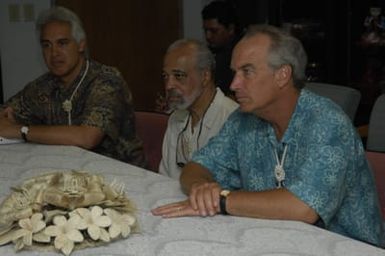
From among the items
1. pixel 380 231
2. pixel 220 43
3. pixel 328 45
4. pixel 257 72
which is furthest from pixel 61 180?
pixel 328 45

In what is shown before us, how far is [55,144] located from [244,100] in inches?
34.3

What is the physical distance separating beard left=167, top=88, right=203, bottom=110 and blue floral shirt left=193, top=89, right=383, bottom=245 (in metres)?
0.45

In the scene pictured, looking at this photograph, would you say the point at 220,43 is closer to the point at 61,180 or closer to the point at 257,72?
the point at 257,72

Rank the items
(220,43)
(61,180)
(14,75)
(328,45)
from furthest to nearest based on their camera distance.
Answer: (328,45), (14,75), (220,43), (61,180)

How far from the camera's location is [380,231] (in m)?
2.05

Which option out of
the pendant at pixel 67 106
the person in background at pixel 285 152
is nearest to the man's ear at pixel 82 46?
the pendant at pixel 67 106

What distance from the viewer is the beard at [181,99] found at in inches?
101

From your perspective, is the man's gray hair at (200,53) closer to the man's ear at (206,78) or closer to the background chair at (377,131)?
the man's ear at (206,78)

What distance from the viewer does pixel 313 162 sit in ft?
5.73

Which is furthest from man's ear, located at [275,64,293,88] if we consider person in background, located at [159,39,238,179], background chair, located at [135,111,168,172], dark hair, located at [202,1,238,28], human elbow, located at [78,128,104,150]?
dark hair, located at [202,1,238,28]

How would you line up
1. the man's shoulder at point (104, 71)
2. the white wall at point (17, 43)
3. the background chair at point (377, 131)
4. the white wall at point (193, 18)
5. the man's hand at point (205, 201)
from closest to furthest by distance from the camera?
the man's hand at point (205, 201) < the background chair at point (377, 131) < the man's shoulder at point (104, 71) < the white wall at point (17, 43) < the white wall at point (193, 18)

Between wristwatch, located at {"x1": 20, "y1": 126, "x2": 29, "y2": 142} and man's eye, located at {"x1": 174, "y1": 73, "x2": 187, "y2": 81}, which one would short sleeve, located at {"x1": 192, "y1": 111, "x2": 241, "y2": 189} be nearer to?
man's eye, located at {"x1": 174, "y1": 73, "x2": 187, "y2": 81}

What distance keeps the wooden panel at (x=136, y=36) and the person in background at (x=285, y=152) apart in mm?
2932

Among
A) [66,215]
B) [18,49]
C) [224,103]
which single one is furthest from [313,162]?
[18,49]
